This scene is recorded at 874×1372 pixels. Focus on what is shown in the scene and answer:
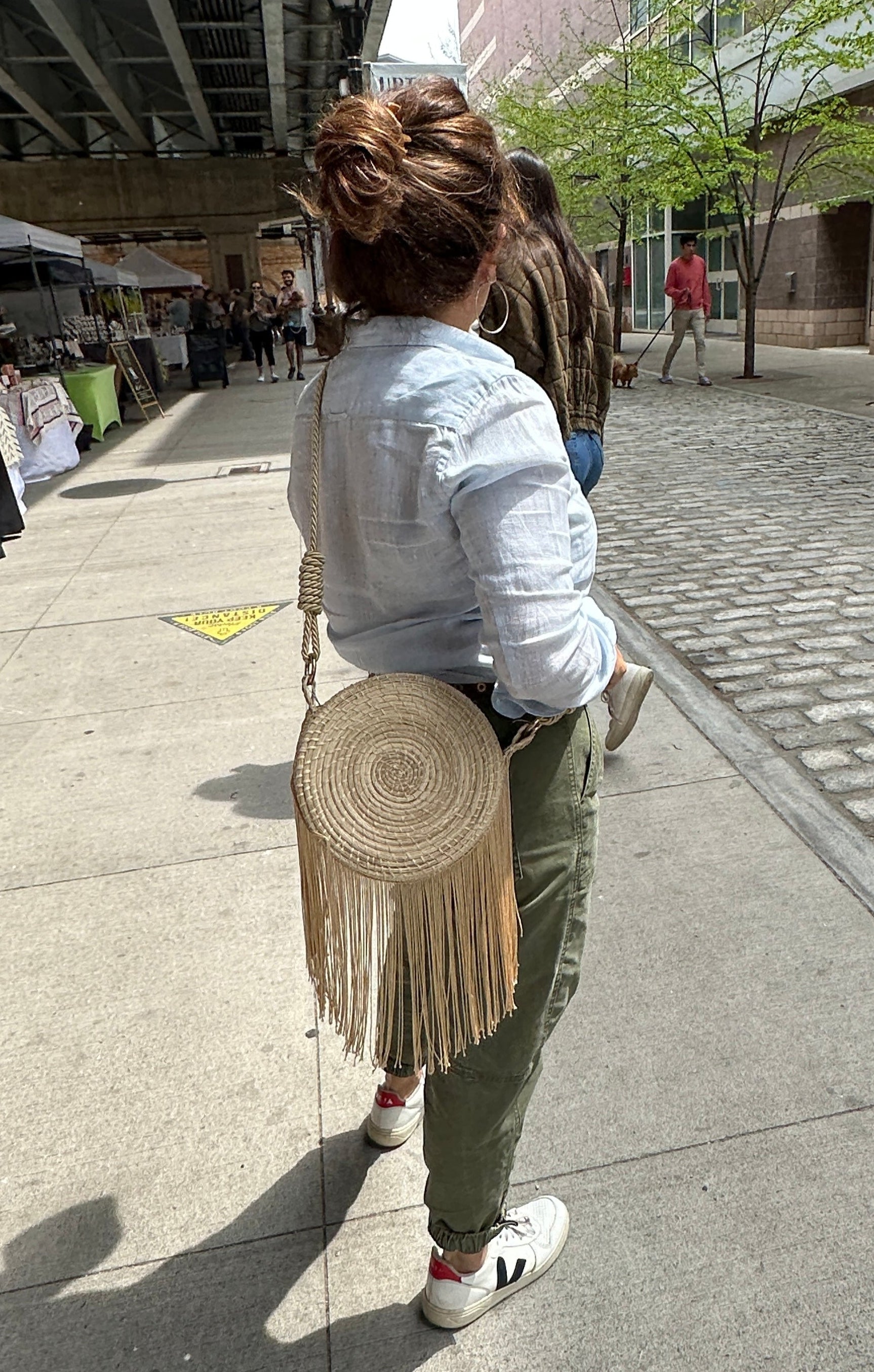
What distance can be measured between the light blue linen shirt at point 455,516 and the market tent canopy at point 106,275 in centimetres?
1624

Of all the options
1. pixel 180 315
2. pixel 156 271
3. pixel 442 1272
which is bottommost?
pixel 442 1272

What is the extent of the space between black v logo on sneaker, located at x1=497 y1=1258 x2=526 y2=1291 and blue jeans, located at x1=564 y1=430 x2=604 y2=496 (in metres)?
2.08

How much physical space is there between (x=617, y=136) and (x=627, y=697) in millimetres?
16047

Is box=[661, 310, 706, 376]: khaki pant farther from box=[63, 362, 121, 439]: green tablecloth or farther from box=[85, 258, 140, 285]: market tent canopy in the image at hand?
box=[85, 258, 140, 285]: market tent canopy

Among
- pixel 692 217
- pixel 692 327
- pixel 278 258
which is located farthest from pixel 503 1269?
pixel 278 258

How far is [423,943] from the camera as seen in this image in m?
1.52

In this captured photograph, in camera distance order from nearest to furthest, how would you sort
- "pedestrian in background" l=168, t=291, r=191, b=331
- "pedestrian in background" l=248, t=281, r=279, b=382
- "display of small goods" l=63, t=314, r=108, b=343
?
1. "display of small goods" l=63, t=314, r=108, b=343
2. "pedestrian in background" l=248, t=281, r=279, b=382
3. "pedestrian in background" l=168, t=291, r=191, b=331

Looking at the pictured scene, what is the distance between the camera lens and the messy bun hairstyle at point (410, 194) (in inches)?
50.1

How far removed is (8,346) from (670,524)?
9915mm

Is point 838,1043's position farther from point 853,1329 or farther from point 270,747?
point 270,747

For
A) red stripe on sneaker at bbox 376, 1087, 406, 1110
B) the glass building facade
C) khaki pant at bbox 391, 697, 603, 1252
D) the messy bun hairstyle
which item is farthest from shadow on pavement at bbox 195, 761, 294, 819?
the glass building facade

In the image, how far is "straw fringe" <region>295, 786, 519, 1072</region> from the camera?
1.47m

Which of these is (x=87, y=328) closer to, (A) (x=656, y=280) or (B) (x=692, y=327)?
(B) (x=692, y=327)

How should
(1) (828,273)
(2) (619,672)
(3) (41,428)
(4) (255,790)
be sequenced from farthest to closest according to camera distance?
(1) (828,273)
(3) (41,428)
(4) (255,790)
(2) (619,672)
